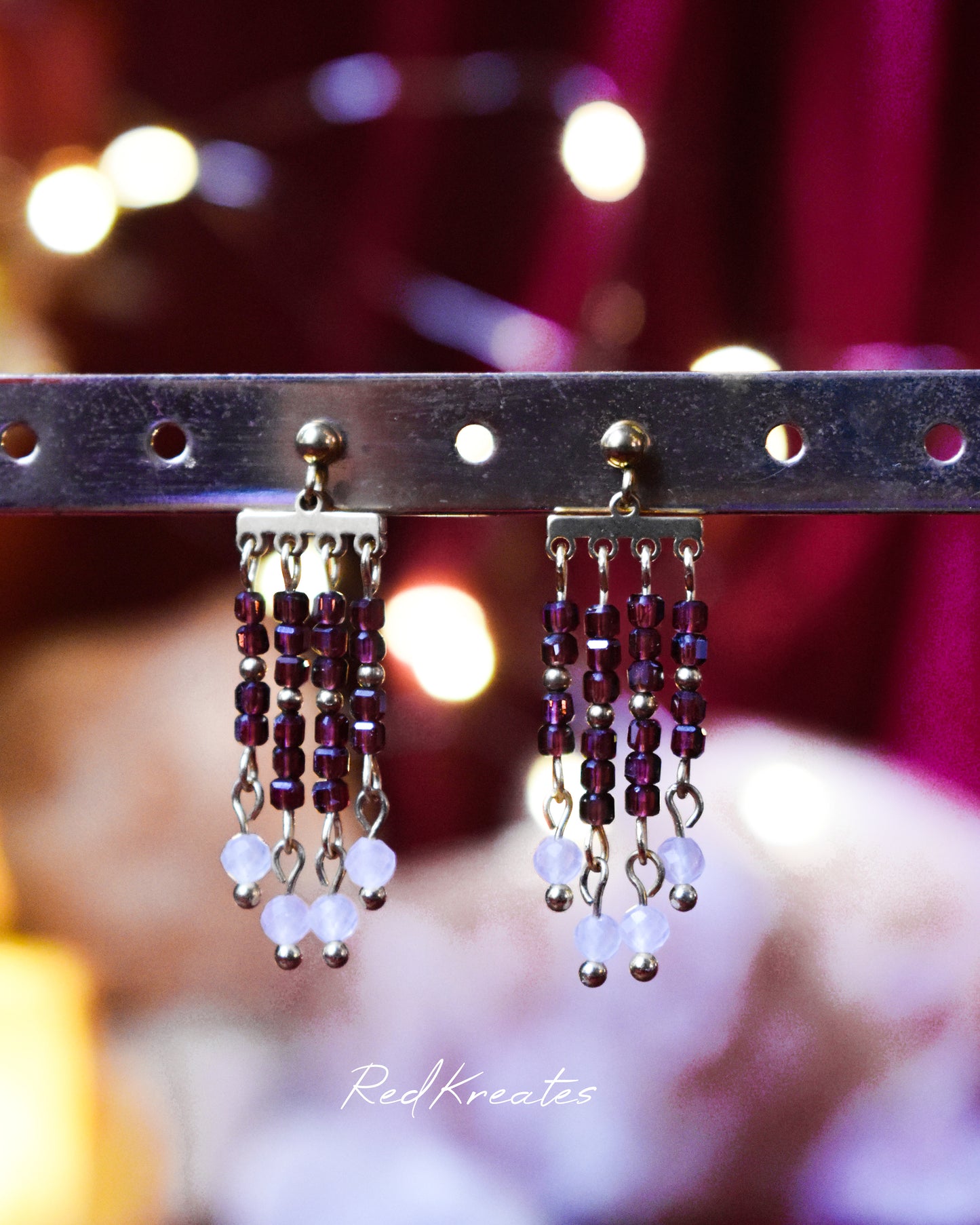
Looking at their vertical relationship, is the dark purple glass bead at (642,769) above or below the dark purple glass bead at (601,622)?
below

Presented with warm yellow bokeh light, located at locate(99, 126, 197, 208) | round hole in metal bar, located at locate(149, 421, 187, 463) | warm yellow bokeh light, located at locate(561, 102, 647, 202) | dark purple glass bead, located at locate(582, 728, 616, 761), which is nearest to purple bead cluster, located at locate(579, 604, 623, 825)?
dark purple glass bead, located at locate(582, 728, 616, 761)

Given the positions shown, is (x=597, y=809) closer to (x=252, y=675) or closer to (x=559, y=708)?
(x=559, y=708)

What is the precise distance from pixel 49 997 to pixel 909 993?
1.92ft

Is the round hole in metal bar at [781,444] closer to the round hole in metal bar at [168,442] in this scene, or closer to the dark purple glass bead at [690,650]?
the dark purple glass bead at [690,650]

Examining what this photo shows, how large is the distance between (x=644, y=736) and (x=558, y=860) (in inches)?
2.5

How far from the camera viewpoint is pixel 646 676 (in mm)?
375

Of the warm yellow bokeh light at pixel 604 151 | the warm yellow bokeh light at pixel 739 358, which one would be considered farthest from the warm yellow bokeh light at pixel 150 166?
the warm yellow bokeh light at pixel 739 358

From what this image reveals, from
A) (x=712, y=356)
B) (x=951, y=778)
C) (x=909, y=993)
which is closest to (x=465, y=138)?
(x=712, y=356)

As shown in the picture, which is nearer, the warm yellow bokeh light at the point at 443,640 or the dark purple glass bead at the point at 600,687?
the dark purple glass bead at the point at 600,687

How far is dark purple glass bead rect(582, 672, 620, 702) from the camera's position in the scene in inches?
14.6

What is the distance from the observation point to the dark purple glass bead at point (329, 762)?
0.38m

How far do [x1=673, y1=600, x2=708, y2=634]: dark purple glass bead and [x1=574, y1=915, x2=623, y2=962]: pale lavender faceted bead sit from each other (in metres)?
0.13

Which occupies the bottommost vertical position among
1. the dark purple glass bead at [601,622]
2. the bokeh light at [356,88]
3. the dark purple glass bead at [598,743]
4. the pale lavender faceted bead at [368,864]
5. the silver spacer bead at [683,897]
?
the silver spacer bead at [683,897]

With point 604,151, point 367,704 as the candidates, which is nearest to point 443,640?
point 367,704
